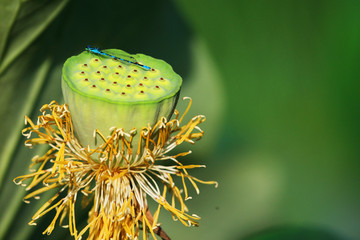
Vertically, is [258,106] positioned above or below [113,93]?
above

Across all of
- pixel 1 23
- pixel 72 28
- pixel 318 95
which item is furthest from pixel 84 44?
pixel 318 95

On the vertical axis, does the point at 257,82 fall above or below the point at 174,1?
below

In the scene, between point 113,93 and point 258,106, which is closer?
point 113,93

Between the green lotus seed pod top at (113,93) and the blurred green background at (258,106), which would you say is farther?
the blurred green background at (258,106)

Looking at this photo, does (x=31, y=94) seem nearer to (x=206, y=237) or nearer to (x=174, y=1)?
(x=174, y=1)
